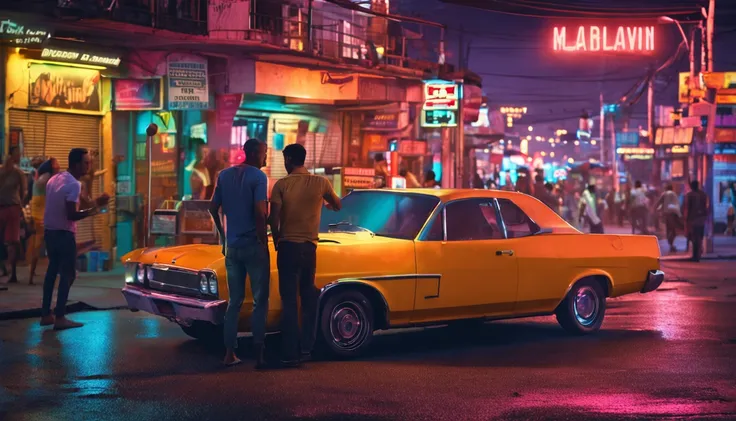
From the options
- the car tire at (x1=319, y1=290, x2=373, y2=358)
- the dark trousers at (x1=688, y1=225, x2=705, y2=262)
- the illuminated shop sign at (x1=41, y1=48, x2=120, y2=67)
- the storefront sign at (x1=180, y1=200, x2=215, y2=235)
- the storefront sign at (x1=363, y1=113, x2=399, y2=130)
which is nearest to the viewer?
the car tire at (x1=319, y1=290, x2=373, y2=358)

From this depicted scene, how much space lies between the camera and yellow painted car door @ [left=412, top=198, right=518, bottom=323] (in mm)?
9453

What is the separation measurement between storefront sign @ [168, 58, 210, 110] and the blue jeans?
34.0 feet

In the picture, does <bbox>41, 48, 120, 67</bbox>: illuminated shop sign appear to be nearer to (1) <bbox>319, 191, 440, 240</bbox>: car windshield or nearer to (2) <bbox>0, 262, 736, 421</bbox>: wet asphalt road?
(2) <bbox>0, 262, 736, 421</bbox>: wet asphalt road

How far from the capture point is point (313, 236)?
848 centimetres

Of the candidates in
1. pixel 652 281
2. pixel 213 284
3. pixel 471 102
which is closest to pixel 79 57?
pixel 213 284

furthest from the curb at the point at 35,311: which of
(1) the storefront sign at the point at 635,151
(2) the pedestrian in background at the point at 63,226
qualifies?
(1) the storefront sign at the point at 635,151

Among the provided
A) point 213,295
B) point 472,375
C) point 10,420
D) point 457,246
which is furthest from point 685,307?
point 10,420

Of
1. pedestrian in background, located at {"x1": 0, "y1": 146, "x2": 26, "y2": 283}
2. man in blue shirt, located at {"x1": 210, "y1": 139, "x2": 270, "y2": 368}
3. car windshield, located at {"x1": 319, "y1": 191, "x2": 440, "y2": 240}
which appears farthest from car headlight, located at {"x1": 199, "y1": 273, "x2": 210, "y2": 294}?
pedestrian in background, located at {"x1": 0, "y1": 146, "x2": 26, "y2": 283}

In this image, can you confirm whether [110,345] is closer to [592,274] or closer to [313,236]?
[313,236]

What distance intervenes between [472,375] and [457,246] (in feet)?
5.58

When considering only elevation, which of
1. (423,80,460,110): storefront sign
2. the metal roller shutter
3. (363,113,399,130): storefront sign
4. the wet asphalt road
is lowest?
the wet asphalt road

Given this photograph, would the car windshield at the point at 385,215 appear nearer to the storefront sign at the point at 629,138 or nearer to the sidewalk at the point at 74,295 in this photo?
the sidewalk at the point at 74,295

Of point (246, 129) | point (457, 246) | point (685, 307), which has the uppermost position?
point (246, 129)

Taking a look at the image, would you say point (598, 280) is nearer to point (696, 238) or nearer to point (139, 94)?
point (139, 94)
